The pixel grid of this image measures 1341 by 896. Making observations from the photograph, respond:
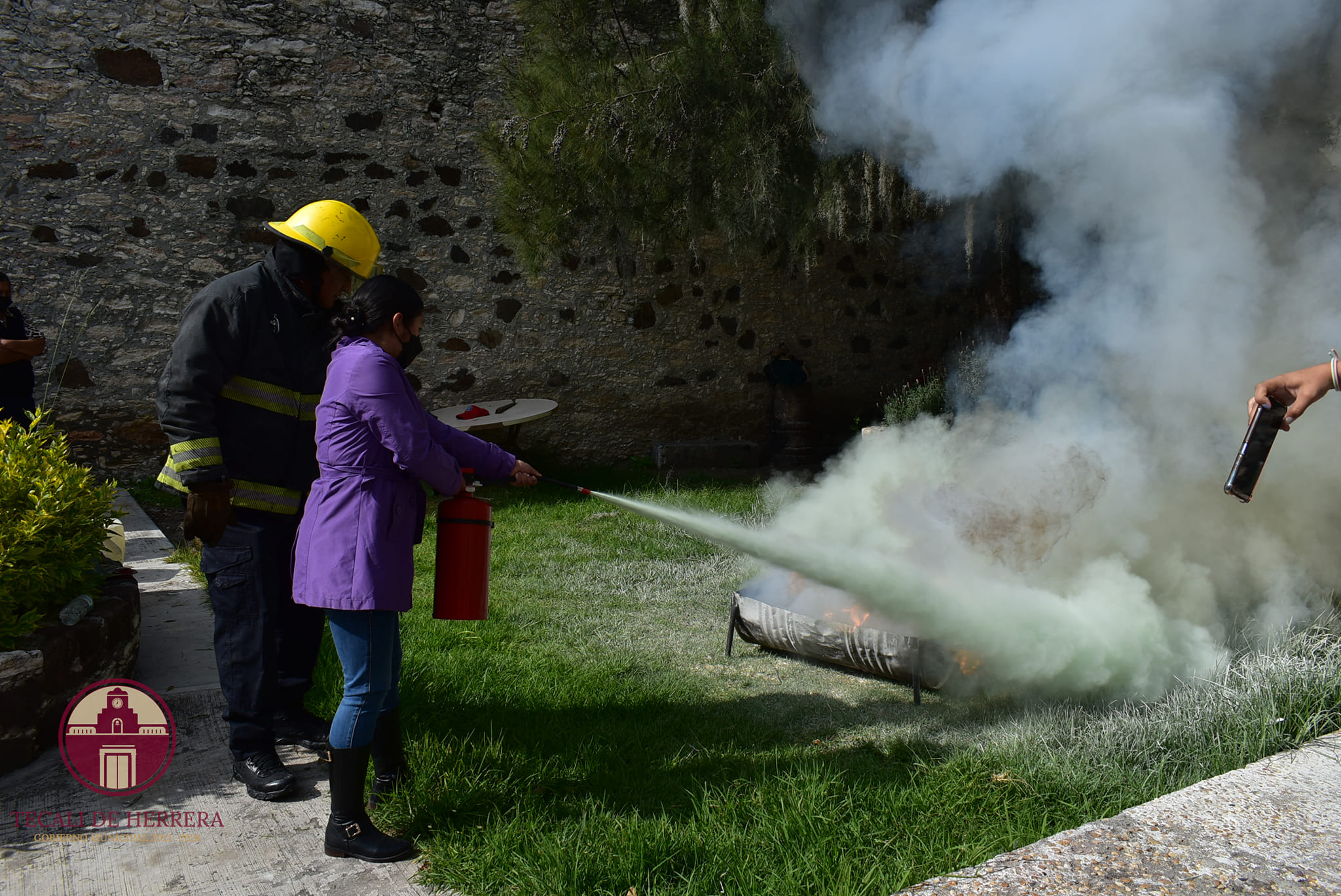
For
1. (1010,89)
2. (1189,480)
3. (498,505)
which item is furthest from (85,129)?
(1189,480)

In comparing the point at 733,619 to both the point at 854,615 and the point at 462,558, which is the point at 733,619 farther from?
the point at 462,558

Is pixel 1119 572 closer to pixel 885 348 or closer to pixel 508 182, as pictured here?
pixel 508 182

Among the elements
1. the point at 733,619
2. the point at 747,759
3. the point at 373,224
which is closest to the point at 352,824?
the point at 747,759

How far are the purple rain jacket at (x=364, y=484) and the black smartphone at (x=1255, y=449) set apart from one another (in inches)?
97.9

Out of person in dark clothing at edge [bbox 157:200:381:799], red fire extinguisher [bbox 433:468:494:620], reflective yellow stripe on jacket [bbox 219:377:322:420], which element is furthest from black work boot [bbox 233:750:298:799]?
reflective yellow stripe on jacket [bbox 219:377:322:420]

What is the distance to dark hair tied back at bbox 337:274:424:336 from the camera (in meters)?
2.48

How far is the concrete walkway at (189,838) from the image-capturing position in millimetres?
2268

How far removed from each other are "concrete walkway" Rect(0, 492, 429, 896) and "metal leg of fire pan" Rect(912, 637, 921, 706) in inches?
76.9

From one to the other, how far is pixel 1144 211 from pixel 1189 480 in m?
1.23

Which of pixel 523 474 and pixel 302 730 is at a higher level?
pixel 523 474

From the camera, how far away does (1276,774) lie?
2.46 meters

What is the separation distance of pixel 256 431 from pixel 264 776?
1.07 metres

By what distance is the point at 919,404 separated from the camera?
24.6ft

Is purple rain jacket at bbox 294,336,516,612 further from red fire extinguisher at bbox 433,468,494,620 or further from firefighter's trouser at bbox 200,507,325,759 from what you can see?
firefighter's trouser at bbox 200,507,325,759
